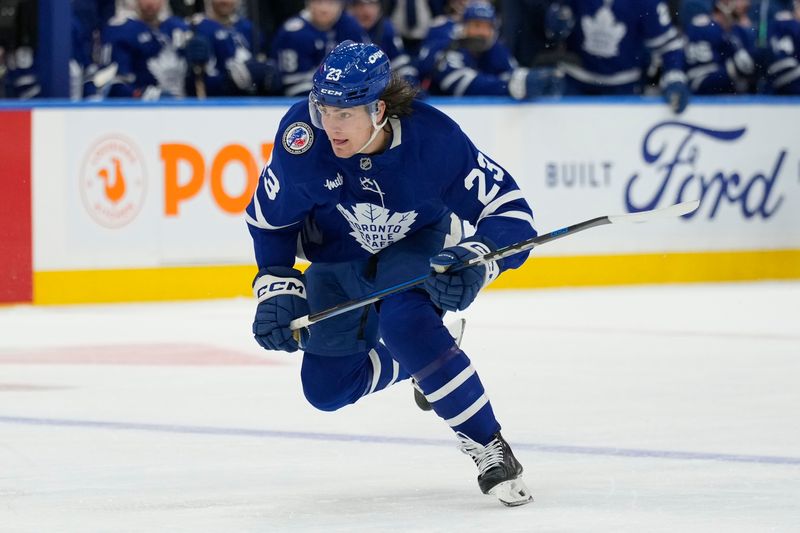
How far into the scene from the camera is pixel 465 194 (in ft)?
11.0

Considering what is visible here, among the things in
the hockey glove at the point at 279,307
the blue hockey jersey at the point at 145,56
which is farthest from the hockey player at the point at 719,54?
the hockey glove at the point at 279,307

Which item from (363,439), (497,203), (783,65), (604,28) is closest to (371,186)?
(497,203)

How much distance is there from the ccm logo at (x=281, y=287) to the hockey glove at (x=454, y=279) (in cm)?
41

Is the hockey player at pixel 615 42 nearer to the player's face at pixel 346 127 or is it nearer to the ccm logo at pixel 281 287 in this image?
the ccm logo at pixel 281 287

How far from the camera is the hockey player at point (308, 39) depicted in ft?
26.1

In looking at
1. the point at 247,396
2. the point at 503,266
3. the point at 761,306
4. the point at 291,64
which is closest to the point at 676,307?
the point at 761,306

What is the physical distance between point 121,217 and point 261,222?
3.88m

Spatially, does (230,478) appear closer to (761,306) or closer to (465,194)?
(465,194)

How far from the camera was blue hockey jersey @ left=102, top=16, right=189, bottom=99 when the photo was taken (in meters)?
7.75

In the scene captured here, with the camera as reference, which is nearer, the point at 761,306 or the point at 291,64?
the point at 761,306

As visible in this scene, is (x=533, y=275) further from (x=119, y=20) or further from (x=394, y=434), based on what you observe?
(x=394, y=434)

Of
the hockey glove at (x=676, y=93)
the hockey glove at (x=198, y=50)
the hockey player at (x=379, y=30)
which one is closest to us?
the hockey glove at (x=198, y=50)

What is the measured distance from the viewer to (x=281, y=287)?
3.48 meters

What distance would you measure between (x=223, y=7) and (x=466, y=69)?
4.40ft
